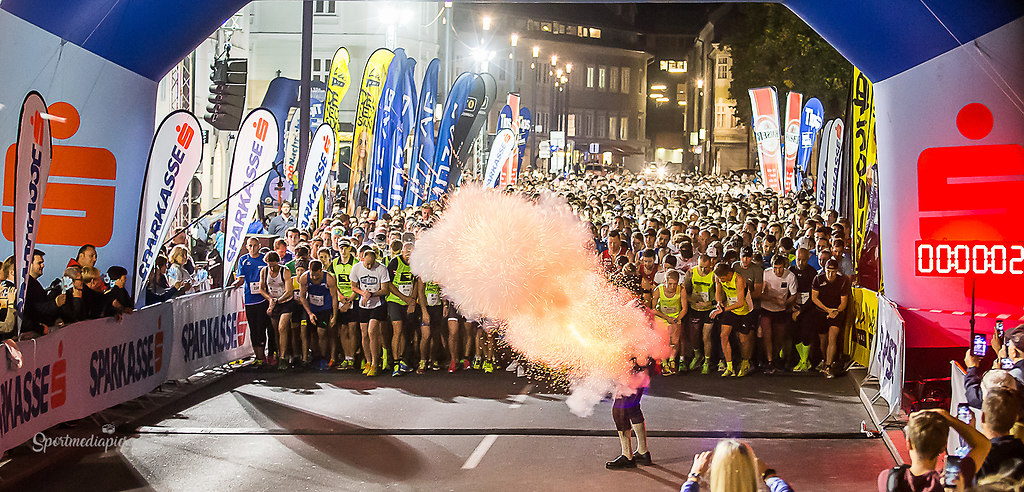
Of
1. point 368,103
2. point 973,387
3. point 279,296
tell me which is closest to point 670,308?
point 279,296

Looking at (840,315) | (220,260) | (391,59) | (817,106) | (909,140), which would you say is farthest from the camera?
(817,106)

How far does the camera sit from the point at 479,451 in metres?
10.3

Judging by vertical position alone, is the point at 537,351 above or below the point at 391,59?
below

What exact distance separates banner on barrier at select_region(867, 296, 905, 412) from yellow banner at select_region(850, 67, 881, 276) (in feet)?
9.38

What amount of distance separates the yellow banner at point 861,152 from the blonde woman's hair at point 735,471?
11.2 meters

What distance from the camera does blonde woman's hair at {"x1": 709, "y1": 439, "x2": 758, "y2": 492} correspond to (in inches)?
181

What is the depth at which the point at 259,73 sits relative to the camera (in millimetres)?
57562

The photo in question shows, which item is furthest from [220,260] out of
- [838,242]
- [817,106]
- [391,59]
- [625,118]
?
[625,118]

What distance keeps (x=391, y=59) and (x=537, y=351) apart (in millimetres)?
13646

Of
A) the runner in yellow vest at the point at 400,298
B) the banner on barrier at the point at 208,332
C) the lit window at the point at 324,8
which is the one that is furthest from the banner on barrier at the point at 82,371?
the lit window at the point at 324,8

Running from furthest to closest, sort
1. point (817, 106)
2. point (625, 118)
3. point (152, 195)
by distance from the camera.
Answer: point (625, 118)
point (817, 106)
point (152, 195)

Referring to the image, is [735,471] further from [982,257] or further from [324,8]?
[324,8]

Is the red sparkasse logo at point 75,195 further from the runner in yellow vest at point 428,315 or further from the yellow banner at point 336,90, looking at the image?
the yellow banner at point 336,90

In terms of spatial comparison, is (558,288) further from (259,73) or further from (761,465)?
(259,73)
